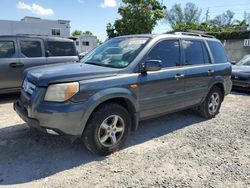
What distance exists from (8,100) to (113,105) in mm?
4617

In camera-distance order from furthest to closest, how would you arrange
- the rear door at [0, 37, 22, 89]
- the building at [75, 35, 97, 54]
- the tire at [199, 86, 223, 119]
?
the building at [75, 35, 97, 54] → the rear door at [0, 37, 22, 89] → the tire at [199, 86, 223, 119]

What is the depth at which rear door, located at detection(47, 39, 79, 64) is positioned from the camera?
25.4ft

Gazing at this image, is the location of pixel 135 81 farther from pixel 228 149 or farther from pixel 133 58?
pixel 228 149

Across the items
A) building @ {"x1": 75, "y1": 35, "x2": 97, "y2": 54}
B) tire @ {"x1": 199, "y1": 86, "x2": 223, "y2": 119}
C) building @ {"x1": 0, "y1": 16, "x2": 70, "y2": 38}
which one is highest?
building @ {"x1": 0, "y1": 16, "x2": 70, "y2": 38}

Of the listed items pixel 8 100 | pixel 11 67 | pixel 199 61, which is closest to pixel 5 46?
pixel 11 67

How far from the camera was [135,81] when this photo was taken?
4082 millimetres

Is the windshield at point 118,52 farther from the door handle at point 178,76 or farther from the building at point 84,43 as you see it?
the building at point 84,43

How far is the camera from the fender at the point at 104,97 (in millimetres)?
3559

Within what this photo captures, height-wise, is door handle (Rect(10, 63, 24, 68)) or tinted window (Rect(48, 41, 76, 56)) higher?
tinted window (Rect(48, 41, 76, 56))

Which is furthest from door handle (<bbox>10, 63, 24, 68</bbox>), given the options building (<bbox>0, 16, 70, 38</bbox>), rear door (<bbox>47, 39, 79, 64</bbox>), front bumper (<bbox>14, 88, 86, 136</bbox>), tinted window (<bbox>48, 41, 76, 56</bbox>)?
building (<bbox>0, 16, 70, 38</bbox>)

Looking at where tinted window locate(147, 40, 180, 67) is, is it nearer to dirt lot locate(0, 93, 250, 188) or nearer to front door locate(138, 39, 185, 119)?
front door locate(138, 39, 185, 119)

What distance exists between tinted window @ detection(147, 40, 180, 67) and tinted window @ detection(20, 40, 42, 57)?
4247 mm

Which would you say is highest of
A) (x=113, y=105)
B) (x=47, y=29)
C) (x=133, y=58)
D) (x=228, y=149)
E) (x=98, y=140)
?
(x=47, y=29)

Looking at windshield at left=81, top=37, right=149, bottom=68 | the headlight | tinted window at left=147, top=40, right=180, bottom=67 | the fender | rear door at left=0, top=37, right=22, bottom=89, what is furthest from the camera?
rear door at left=0, top=37, right=22, bottom=89
